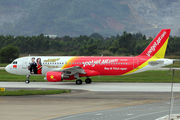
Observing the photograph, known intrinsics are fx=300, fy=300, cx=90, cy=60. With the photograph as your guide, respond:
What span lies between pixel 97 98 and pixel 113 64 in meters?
15.1

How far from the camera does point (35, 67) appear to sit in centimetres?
4425

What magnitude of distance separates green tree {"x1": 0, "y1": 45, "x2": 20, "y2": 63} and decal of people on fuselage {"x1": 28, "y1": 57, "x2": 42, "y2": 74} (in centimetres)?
5673

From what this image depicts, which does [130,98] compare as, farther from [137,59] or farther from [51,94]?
[137,59]

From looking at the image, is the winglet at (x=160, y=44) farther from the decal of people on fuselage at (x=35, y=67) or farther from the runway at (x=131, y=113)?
the runway at (x=131, y=113)

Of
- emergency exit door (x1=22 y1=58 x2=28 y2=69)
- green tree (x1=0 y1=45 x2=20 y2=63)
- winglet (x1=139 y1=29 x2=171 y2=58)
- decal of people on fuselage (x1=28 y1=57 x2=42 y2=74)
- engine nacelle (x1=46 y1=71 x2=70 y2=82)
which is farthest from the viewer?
green tree (x1=0 y1=45 x2=20 y2=63)

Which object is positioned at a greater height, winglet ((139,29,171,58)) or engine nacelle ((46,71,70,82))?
winglet ((139,29,171,58))

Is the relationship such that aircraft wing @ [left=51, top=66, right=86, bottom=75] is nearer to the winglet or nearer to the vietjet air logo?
the vietjet air logo

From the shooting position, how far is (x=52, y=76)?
41000mm

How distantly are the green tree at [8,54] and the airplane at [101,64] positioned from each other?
56.3 meters

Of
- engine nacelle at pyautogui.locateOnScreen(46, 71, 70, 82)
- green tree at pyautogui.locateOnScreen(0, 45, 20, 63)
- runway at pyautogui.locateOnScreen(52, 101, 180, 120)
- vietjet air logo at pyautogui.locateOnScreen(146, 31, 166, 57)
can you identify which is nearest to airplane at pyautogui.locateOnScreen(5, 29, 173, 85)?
vietjet air logo at pyautogui.locateOnScreen(146, 31, 166, 57)

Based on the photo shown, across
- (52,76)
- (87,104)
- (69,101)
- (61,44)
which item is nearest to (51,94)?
(69,101)

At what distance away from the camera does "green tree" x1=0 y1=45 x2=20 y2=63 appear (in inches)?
3879

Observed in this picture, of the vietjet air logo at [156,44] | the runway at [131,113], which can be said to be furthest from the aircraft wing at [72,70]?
the runway at [131,113]

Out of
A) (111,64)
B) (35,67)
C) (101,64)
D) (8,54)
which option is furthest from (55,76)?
(8,54)
